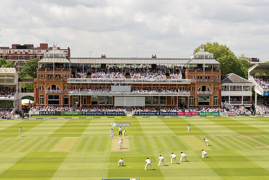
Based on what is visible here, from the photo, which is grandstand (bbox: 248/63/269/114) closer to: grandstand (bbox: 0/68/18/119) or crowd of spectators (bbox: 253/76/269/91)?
crowd of spectators (bbox: 253/76/269/91)

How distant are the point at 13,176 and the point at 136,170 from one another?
33.0 feet

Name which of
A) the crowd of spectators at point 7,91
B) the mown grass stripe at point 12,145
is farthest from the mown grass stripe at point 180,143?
the crowd of spectators at point 7,91

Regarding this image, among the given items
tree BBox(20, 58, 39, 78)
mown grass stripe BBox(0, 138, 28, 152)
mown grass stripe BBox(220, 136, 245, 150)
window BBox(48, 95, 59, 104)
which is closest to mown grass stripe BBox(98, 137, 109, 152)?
mown grass stripe BBox(0, 138, 28, 152)

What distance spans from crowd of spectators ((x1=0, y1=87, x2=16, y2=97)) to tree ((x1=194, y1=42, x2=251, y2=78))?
5689 centimetres

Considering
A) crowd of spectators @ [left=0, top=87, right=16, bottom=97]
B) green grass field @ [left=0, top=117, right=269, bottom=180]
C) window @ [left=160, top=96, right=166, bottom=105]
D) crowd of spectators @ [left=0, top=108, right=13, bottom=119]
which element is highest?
crowd of spectators @ [left=0, top=87, right=16, bottom=97]

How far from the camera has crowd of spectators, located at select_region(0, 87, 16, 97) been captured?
216ft

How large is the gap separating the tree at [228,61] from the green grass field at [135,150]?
3933 cm

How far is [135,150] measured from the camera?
32594 mm

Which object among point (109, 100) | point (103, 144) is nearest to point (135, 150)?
point (103, 144)

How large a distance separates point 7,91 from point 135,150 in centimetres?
4482

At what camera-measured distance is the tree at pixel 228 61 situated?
8912 cm

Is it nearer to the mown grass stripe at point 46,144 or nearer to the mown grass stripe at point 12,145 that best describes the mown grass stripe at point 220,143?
the mown grass stripe at point 46,144

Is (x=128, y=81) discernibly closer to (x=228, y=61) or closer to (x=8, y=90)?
(x=8, y=90)

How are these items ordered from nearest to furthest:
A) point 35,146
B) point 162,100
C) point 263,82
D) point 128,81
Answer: point 35,146 → point 128,81 → point 162,100 → point 263,82
